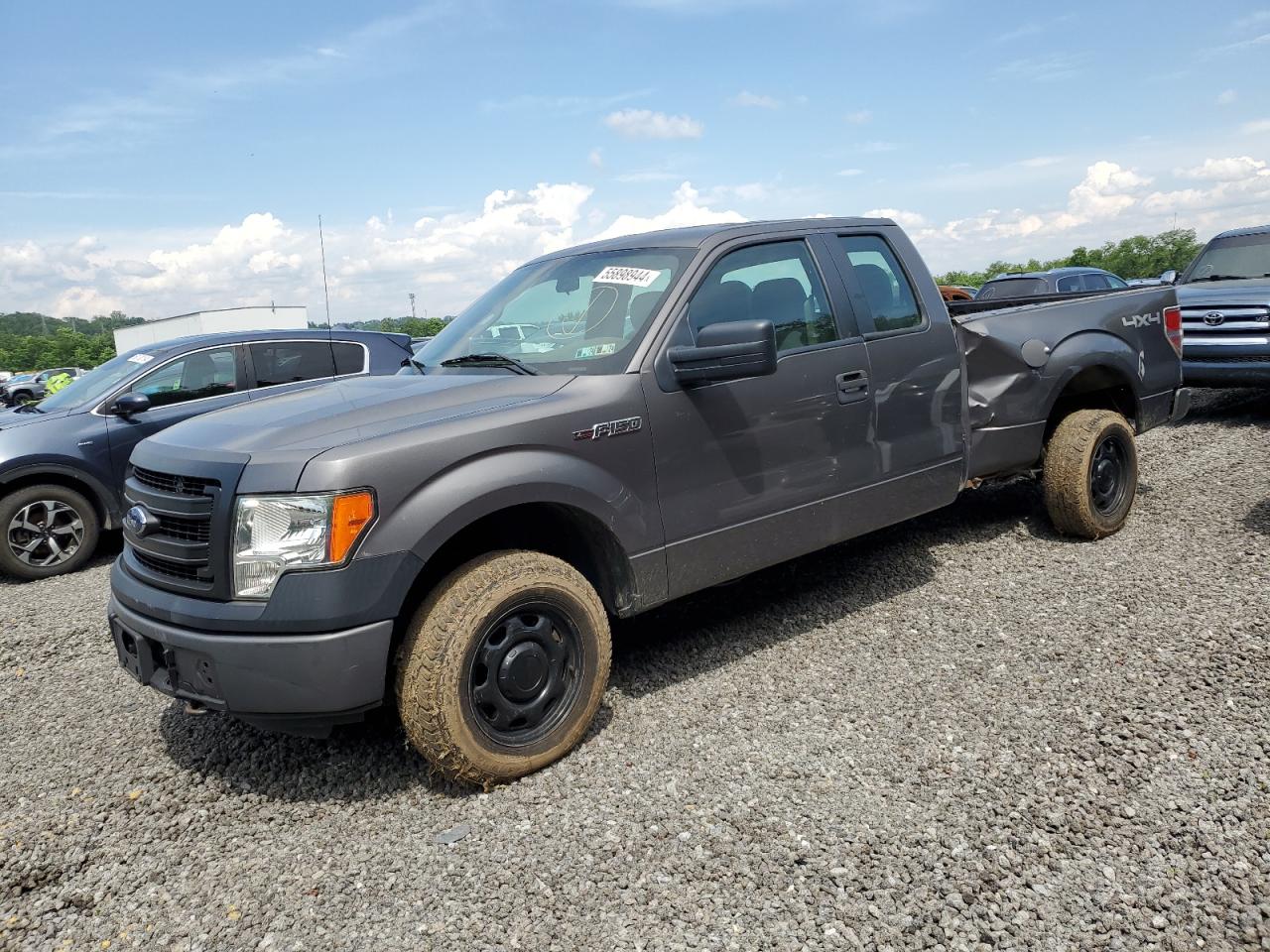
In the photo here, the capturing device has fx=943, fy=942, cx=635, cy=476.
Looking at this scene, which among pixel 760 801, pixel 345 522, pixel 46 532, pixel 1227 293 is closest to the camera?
pixel 345 522

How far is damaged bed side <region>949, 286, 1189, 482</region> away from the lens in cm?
540

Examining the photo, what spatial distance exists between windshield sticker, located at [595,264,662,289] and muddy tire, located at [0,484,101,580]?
5413 millimetres

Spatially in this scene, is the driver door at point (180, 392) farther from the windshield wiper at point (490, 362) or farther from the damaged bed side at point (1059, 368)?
the damaged bed side at point (1059, 368)

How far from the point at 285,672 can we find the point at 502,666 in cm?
72

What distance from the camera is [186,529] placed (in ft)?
10.5

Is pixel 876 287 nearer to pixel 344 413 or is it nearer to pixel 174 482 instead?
pixel 344 413

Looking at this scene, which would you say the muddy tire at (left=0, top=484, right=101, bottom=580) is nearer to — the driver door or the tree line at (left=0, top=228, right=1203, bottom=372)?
the driver door

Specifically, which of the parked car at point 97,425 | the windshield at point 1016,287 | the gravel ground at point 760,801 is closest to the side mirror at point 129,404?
the parked car at point 97,425

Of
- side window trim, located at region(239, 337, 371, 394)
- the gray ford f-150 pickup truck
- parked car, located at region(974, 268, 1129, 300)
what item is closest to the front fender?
the gray ford f-150 pickup truck

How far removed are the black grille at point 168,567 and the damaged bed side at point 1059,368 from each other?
3.75 m

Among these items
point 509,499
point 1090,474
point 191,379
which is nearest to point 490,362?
point 509,499

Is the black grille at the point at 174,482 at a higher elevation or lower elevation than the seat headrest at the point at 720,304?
lower

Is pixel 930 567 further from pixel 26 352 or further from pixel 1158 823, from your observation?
pixel 26 352

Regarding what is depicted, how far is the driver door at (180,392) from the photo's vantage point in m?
7.49
